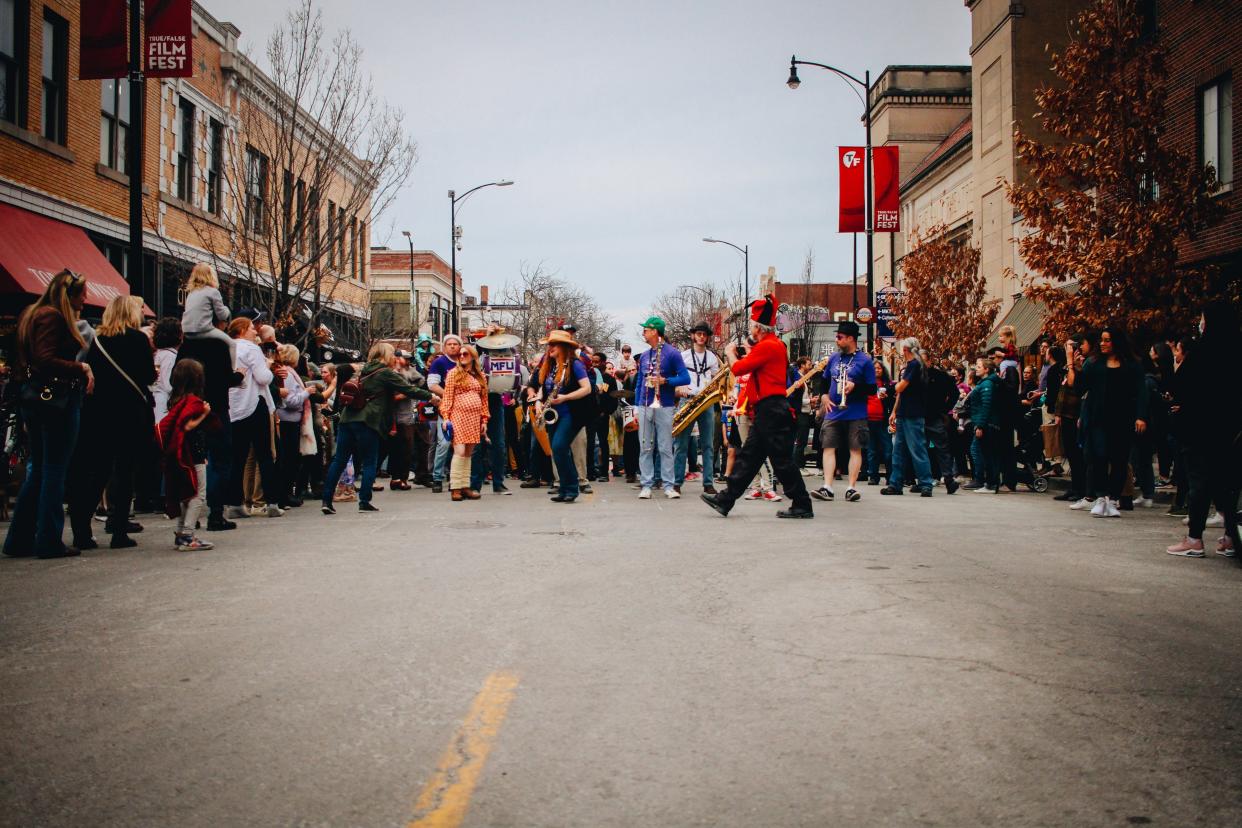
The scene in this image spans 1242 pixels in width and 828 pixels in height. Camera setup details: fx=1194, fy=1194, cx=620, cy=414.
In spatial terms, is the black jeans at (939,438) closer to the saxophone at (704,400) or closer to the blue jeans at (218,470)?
the saxophone at (704,400)

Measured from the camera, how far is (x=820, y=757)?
420 cm

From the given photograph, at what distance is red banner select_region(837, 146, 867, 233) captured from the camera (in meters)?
30.3

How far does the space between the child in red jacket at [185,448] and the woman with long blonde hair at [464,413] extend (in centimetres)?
503

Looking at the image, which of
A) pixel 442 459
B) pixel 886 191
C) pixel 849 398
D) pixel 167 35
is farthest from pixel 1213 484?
pixel 886 191

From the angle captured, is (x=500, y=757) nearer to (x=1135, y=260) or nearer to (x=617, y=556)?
(x=617, y=556)

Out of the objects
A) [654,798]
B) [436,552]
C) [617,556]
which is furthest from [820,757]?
[436,552]

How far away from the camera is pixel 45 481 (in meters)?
8.98

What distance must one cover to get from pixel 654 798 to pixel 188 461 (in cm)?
675

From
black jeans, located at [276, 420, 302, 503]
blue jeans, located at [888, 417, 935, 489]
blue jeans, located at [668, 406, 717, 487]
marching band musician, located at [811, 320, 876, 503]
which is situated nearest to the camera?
black jeans, located at [276, 420, 302, 503]

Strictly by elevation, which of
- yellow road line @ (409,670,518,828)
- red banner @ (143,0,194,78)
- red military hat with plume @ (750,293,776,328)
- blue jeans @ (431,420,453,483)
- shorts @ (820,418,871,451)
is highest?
red banner @ (143,0,194,78)

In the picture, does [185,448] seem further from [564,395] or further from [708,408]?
[708,408]

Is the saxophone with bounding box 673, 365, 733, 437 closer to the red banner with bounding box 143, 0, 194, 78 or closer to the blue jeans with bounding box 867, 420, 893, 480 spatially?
the blue jeans with bounding box 867, 420, 893, 480

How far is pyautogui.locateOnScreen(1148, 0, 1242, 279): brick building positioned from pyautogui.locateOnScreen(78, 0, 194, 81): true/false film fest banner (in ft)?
58.7

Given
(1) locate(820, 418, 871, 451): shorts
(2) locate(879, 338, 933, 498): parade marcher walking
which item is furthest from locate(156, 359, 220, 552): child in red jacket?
(2) locate(879, 338, 933, 498): parade marcher walking
